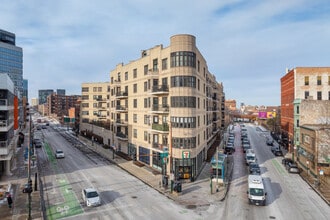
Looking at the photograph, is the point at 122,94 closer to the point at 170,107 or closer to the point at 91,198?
the point at 170,107

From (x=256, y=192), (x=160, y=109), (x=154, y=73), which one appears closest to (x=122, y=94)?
(x=154, y=73)

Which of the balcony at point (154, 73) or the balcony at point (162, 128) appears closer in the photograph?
the balcony at point (162, 128)

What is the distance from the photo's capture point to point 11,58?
129375mm

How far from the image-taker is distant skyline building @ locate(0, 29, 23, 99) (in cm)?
12612

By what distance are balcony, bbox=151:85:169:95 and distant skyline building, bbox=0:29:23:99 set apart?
116570 mm

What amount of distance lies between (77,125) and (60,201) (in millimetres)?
79151

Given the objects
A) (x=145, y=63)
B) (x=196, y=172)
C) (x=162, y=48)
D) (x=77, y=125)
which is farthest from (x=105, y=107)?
(x=196, y=172)

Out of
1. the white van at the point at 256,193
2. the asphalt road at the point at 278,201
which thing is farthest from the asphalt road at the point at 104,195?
the white van at the point at 256,193

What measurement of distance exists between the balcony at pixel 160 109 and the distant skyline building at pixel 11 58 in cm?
11632

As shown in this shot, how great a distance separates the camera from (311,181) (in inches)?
1363

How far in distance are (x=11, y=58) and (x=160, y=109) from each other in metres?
126

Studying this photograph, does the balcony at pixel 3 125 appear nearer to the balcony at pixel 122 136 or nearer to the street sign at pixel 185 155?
the balcony at pixel 122 136

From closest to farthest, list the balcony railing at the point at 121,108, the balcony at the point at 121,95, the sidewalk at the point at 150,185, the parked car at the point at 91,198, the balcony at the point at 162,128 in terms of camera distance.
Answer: the sidewalk at the point at 150,185 → the parked car at the point at 91,198 → the balcony at the point at 162,128 → the balcony at the point at 121,95 → the balcony railing at the point at 121,108

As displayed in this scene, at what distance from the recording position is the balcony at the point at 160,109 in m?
37.1
